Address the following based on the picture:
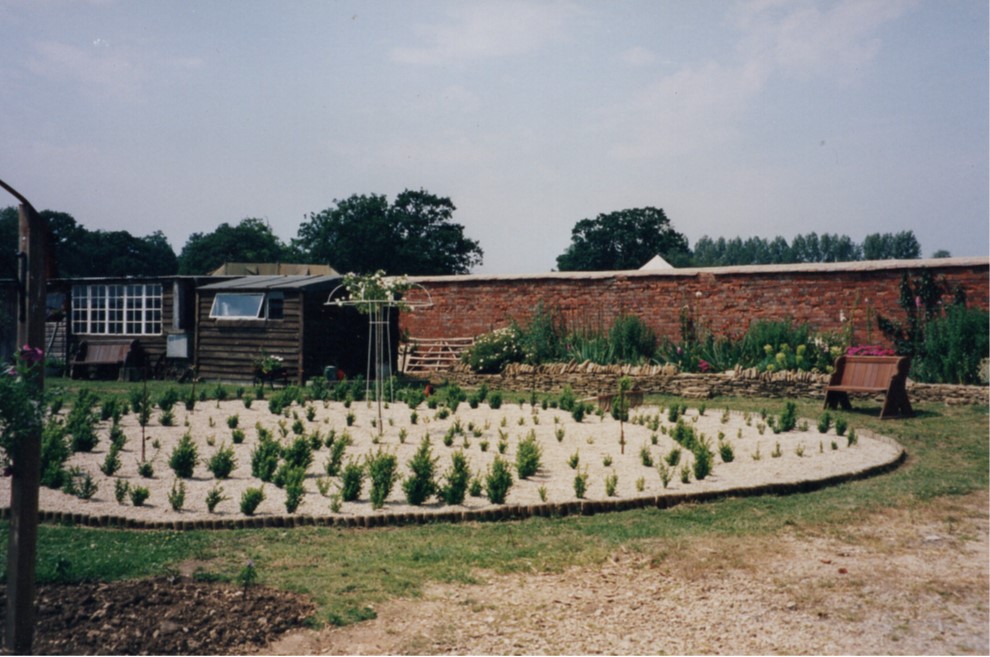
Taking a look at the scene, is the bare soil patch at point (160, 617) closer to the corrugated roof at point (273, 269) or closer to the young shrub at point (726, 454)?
the young shrub at point (726, 454)

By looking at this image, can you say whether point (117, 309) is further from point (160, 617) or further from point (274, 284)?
point (160, 617)

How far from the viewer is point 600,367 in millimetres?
18062

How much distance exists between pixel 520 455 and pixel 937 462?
470 centimetres

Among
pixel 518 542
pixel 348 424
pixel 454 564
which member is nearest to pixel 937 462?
pixel 518 542

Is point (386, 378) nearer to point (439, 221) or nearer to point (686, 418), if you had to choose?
point (686, 418)

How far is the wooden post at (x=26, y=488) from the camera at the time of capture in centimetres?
368

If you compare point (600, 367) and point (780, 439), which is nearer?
point (780, 439)

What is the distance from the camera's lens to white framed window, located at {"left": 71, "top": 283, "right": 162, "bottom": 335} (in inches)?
896

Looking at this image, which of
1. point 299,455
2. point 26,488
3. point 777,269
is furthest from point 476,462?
point 777,269

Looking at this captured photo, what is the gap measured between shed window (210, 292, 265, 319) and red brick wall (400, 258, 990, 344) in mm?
4700

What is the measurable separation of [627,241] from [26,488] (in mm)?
68690

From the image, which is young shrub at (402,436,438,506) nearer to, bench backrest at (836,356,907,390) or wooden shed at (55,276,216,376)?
bench backrest at (836,356,907,390)

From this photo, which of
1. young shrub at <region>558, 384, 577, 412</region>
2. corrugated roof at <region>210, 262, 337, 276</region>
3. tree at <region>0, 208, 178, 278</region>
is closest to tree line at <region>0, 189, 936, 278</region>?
tree at <region>0, 208, 178, 278</region>

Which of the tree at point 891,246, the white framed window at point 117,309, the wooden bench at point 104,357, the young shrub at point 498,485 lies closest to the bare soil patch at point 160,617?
the young shrub at point 498,485
